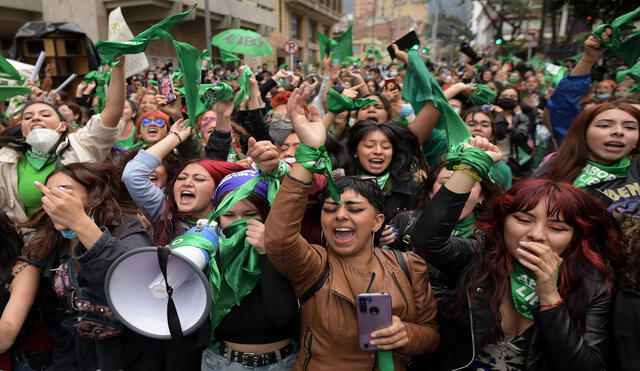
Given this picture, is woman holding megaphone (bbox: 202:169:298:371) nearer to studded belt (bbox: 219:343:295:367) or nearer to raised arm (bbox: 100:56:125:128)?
studded belt (bbox: 219:343:295:367)

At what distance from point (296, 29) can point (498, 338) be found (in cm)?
3859

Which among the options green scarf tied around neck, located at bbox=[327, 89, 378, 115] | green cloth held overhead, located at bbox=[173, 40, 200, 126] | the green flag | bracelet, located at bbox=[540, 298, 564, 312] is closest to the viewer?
bracelet, located at bbox=[540, 298, 564, 312]

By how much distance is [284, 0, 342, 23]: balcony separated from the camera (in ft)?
112

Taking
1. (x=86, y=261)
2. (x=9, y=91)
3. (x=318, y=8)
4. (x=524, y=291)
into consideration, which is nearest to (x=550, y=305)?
(x=524, y=291)

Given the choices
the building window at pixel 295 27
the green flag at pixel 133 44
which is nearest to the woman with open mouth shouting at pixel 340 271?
the green flag at pixel 133 44

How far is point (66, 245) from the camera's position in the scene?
7.02 ft

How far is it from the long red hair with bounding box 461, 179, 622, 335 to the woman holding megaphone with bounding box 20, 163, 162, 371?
65.6 inches

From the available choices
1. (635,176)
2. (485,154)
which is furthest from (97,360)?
(635,176)

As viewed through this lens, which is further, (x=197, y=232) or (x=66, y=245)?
(x=66, y=245)

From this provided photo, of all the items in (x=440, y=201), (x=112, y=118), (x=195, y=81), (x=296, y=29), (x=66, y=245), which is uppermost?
(x=296, y=29)

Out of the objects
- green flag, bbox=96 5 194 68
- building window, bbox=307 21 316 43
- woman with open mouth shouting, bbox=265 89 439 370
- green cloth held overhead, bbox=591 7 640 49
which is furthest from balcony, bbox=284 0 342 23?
woman with open mouth shouting, bbox=265 89 439 370

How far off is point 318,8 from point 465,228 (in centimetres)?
3946

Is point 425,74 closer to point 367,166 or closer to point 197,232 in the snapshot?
point 367,166

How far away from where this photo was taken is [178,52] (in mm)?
2217
